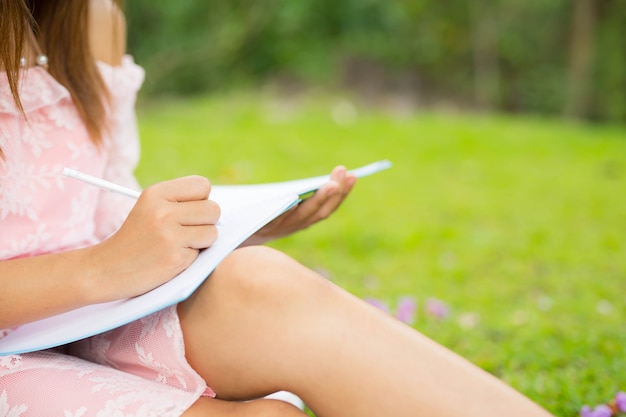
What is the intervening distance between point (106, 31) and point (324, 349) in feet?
2.60

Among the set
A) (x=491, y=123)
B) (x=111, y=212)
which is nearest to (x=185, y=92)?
(x=491, y=123)

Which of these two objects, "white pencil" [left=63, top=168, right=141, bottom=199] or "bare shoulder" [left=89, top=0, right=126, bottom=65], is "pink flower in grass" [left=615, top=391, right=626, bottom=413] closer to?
"white pencil" [left=63, top=168, right=141, bottom=199]

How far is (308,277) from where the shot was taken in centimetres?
82

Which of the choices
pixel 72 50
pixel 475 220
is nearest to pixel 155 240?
pixel 72 50

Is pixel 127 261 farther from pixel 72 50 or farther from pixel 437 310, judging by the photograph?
pixel 437 310

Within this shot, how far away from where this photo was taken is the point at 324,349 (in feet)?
2.59

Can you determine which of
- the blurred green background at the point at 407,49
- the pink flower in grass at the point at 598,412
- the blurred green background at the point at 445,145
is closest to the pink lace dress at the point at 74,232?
the pink flower in grass at the point at 598,412

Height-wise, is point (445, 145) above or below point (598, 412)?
below

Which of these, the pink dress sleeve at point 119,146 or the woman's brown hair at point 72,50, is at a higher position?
the woman's brown hair at point 72,50

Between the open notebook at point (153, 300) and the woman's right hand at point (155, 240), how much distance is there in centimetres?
2

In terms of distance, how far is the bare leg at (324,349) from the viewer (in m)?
0.78

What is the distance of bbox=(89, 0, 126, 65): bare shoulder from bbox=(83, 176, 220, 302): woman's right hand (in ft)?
1.85

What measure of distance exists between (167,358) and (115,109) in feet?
1.85

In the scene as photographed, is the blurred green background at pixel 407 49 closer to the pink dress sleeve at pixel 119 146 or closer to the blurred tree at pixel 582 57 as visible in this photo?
the blurred tree at pixel 582 57
